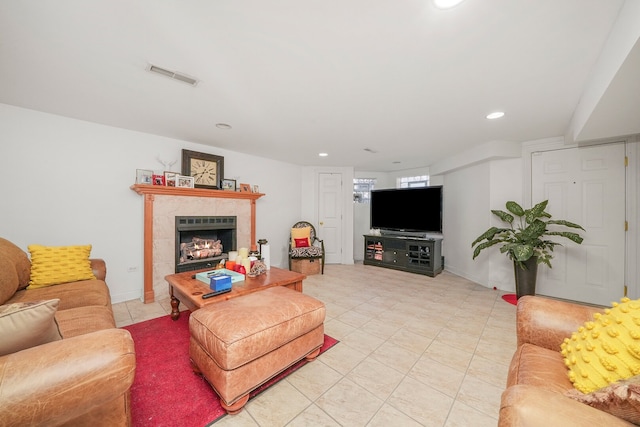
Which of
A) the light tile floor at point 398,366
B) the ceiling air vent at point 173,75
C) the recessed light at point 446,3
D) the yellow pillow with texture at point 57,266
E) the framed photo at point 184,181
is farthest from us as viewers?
the framed photo at point 184,181

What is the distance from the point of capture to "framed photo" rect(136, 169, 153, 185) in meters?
3.19

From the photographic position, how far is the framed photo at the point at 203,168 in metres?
3.57

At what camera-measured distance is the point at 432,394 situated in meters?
1.58

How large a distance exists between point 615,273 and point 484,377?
2.87 metres

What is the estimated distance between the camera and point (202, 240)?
12.2ft

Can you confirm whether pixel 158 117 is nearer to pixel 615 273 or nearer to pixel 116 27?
pixel 116 27

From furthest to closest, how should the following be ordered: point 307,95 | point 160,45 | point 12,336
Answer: point 307,95 < point 160,45 < point 12,336

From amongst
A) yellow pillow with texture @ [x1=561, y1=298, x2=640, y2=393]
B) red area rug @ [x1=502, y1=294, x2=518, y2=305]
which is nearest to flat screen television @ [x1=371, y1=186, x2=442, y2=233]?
red area rug @ [x1=502, y1=294, x2=518, y2=305]

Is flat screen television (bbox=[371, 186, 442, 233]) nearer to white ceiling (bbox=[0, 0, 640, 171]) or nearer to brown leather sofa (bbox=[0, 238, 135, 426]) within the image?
white ceiling (bbox=[0, 0, 640, 171])

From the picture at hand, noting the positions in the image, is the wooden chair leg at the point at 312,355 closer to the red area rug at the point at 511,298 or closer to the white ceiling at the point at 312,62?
the white ceiling at the point at 312,62

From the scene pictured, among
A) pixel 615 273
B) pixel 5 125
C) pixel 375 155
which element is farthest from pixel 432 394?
pixel 5 125

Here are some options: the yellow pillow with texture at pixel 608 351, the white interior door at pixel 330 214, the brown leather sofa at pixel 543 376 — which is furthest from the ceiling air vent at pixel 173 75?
the white interior door at pixel 330 214

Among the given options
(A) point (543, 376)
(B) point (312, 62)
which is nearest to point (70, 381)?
(A) point (543, 376)

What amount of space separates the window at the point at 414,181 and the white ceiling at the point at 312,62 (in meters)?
2.60
